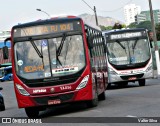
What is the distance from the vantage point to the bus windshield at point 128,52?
28.3 metres

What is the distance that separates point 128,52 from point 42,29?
13051 mm

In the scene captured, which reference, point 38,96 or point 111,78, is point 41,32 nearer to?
point 38,96

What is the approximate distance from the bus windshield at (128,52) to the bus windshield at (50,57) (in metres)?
12.7

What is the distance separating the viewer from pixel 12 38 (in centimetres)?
1593

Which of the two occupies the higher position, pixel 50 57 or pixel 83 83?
pixel 50 57

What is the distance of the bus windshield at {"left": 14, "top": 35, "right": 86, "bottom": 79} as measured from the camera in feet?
50.9

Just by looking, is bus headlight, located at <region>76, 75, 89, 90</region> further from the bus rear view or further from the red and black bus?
the bus rear view

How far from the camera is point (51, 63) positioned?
15.6 m

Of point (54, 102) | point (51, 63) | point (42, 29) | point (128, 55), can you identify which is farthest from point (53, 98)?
point (128, 55)

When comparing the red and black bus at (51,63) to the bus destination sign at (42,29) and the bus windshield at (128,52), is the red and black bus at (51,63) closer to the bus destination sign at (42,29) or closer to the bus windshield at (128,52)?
the bus destination sign at (42,29)

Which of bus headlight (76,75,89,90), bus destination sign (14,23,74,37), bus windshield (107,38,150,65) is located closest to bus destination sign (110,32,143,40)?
bus windshield (107,38,150,65)

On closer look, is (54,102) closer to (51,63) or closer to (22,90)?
(22,90)

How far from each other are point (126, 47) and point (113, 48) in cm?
74

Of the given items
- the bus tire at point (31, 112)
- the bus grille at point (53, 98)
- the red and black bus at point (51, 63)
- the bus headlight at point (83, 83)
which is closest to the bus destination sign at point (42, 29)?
the red and black bus at point (51, 63)
